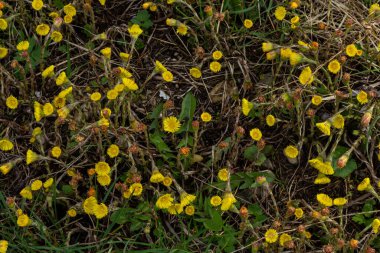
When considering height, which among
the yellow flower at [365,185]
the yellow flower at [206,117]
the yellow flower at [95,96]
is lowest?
the yellow flower at [365,185]

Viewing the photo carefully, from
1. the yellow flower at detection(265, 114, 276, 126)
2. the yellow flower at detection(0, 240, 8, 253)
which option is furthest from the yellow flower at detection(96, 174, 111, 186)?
the yellow flower at detection(265, 114, 276, 126)

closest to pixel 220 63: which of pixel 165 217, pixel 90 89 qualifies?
pixel 90 89

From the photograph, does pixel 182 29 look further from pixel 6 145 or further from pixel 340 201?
pixel 340 201

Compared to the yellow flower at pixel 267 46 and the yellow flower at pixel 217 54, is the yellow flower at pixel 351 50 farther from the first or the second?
the yellow flower at pixel 217 54

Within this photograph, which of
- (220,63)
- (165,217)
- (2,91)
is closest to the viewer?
(165,217)

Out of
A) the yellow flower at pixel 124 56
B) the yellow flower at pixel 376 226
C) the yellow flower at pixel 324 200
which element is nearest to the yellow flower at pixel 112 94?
the yellow flower at pixel 124 56

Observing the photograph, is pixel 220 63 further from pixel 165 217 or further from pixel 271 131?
pixel 165 217

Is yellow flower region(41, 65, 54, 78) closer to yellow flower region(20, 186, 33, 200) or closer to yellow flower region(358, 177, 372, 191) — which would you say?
yellow flower region(20, 186, 33, 200)
